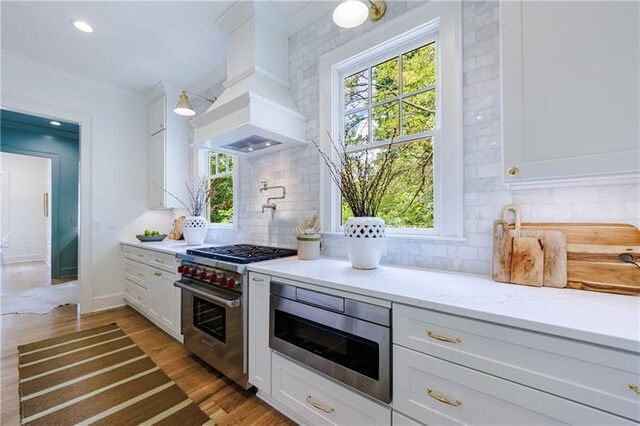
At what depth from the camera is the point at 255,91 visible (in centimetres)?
208

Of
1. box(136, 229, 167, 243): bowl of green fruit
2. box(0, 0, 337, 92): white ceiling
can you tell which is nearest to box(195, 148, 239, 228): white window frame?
box(136, 229, 167, 243): bowl of green fruit

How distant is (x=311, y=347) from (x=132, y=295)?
3.12 metres

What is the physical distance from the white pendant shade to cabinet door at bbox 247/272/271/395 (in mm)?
1668

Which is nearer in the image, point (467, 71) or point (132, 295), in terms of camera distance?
point (467, 71)

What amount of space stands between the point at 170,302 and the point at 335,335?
201cm

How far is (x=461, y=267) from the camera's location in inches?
60.8

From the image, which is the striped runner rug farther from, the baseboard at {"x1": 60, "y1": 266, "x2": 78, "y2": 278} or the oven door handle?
the baseboard at {"x1": 60, "y1": 266, "x2": 78, "y2": 278}

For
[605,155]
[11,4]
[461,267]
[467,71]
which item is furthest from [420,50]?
[11,4]

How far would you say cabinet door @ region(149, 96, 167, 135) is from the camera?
3.65m

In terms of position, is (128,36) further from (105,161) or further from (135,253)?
(135,253)

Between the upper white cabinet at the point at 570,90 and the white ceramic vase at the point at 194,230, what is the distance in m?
2.94

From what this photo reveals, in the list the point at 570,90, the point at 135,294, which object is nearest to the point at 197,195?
the point at 135,294

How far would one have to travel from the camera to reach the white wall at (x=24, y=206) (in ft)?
22.7

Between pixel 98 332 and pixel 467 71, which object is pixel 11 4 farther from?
pixel 467 71
